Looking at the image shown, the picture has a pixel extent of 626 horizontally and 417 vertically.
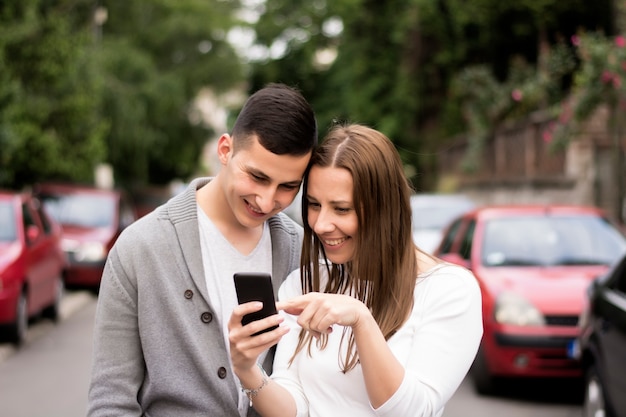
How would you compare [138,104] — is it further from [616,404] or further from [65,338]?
[616,404]

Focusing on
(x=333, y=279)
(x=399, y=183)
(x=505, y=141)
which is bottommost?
(x=505, y=141)

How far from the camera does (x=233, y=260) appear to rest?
297cm

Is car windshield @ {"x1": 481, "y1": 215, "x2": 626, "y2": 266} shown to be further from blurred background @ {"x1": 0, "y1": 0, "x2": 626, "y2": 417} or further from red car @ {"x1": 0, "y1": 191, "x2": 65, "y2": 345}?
red car @ {"x1": 0, "y1": 191, "x2": 65, "y2": 345}

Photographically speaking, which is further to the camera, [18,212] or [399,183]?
[18,212]

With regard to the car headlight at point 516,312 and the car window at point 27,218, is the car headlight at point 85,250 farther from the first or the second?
the car headlight at point 516,312

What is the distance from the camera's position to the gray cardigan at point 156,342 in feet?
9.02

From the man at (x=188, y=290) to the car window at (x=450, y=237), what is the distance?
7.60 meters

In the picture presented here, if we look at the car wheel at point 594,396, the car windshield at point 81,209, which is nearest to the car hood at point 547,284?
the car wheel at point 594,396

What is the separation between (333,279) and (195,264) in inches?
16.3

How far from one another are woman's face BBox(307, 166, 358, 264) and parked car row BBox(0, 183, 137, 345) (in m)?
8.09

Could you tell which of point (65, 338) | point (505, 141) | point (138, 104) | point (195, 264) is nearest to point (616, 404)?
point (195, 264)

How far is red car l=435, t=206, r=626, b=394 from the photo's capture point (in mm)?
7996

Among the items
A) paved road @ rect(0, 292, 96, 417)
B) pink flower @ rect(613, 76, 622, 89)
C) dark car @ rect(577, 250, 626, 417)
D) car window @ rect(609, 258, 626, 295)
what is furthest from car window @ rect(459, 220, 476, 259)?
pink flower @ rect(613, 76, 622, 89)

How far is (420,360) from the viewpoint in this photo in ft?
8.66
